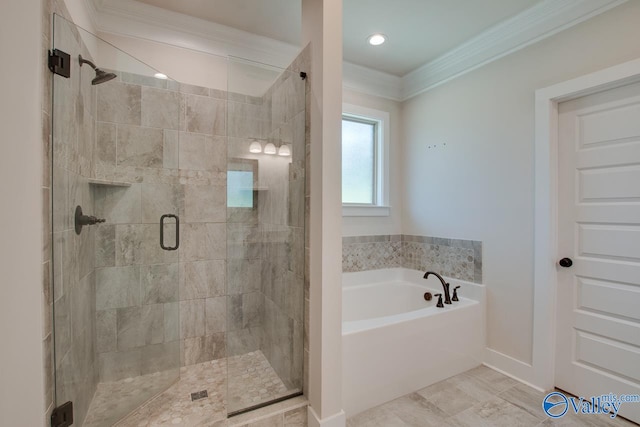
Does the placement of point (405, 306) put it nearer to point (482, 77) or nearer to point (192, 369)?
point (192, 369)

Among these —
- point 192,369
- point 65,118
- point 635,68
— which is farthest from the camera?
point 192,369

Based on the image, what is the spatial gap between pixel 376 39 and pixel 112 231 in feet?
8.33

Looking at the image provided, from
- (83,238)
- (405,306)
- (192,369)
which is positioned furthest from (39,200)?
(405,306)

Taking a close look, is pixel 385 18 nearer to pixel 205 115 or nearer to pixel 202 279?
pixel 205 115

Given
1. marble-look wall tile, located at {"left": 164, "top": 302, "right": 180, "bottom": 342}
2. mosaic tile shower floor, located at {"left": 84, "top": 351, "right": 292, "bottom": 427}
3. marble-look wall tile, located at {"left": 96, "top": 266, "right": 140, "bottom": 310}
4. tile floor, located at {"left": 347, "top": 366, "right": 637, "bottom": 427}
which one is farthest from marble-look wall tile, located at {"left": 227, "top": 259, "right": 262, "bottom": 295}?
tile floor, located at {"left": 347, "top": 366, "right": 637, "bottom": 427}

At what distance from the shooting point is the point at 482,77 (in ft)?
8.20

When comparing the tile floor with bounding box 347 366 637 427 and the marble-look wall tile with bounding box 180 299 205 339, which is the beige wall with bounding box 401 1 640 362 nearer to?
the tile floor with bounding box 347 366 637 427

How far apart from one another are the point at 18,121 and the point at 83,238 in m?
0.78

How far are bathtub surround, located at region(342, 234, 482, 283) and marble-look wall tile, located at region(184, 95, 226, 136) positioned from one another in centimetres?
159

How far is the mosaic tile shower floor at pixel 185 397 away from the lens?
5.13ft

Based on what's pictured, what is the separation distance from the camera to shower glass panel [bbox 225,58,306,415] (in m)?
Answer: 1.73

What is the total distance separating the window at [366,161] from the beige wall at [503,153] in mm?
473

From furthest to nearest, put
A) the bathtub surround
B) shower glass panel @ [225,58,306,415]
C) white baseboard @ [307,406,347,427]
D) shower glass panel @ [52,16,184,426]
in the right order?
the bathtub surround, shower glass panel @ [225,58,306,415], white baseboard @ [307,406,347,427], shower glass panel @ [52,16,184,426]

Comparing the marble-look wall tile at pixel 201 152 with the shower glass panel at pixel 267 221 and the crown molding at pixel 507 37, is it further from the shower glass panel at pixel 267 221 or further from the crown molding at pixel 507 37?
the crown molding at pixel 507 37
